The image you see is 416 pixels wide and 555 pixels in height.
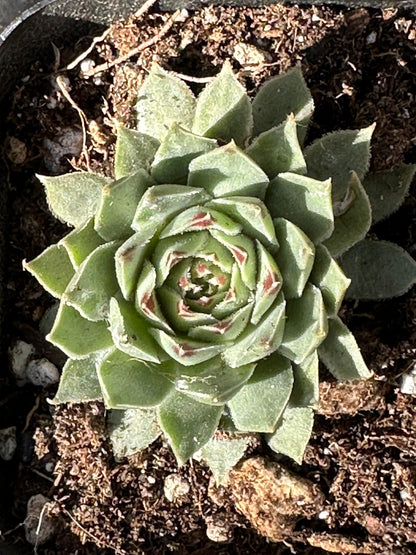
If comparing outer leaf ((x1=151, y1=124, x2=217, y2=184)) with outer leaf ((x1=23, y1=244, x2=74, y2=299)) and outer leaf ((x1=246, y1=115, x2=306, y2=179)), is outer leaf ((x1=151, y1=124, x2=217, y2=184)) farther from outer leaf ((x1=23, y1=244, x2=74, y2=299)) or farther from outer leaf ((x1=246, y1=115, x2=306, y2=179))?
outer leaf ((x1=23, y1=244, x2=74, y2=299))

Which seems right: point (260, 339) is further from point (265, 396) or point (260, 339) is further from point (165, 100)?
point (165, 100)

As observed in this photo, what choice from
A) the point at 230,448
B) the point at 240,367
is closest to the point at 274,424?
the point at 240,367

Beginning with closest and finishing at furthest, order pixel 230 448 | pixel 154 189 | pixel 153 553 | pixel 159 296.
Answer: pixel 154 189 < pixel 159 296 < pixel 230 448 < pixel 153 553

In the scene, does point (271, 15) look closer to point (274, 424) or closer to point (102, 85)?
point (102, 85)

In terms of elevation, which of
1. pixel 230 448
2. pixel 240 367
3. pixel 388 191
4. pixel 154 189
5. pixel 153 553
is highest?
pixel 154 189

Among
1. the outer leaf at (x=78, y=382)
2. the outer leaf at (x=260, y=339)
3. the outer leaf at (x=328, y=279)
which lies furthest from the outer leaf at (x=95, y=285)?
the outer leaf at (x=328, y=279)

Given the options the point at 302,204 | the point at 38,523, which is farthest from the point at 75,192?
the point at 38,523
